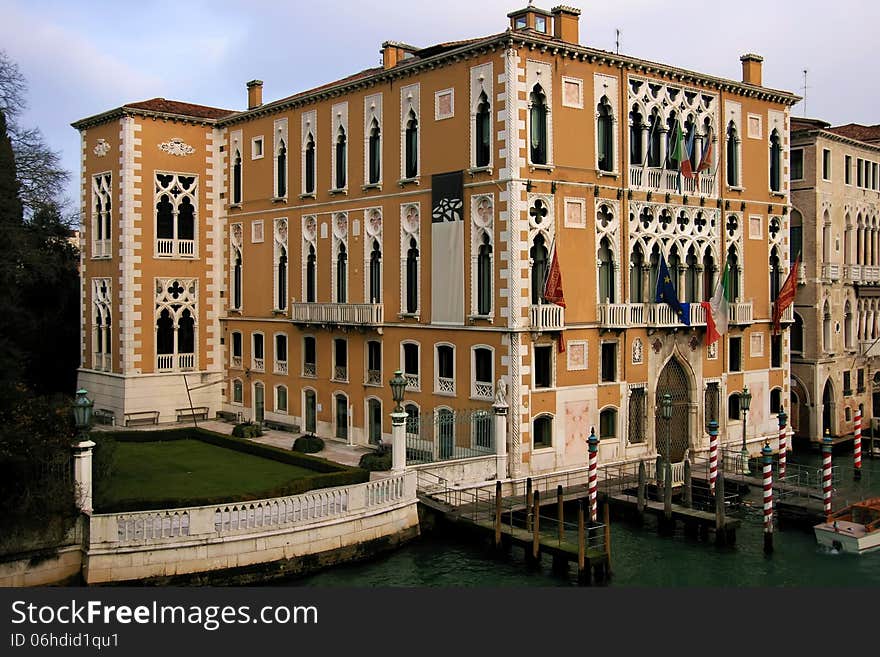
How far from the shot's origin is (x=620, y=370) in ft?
96.3

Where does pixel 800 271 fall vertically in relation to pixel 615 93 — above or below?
below

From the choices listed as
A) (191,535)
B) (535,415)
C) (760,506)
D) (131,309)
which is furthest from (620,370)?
(131,309)

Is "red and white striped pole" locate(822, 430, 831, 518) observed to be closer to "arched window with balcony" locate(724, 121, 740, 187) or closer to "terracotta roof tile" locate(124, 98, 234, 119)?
"arched window with balcony" locate(724, 121, 740, 187)

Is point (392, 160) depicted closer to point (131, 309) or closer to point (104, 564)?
point (131, 309)

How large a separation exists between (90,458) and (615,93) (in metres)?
18.2

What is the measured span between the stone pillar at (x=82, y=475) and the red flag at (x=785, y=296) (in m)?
23.4

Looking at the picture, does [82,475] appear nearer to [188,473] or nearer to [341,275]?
[188,473]

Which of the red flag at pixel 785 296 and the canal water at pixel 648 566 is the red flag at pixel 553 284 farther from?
the red flag at pixel 785 296

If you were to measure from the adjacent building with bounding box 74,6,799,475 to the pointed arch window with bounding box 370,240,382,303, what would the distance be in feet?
0.27

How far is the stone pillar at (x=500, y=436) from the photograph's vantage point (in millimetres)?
26188

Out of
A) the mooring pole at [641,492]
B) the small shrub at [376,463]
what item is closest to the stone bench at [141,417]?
the small shrub at [376,463]

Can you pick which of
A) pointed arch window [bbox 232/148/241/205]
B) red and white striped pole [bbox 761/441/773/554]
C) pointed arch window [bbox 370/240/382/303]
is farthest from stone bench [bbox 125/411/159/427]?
red and white striped pole [bbox 761/441/773/554]

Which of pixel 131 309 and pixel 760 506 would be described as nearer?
pixel 760 506

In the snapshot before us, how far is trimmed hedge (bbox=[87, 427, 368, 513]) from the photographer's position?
20.7m
